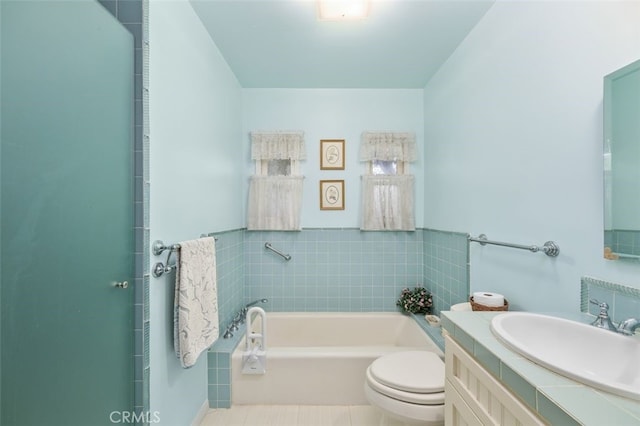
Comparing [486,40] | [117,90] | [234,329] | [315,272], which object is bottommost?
[234,329]

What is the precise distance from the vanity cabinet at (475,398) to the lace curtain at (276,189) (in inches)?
73.4

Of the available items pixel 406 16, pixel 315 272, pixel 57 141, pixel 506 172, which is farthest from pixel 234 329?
pixel 406 16

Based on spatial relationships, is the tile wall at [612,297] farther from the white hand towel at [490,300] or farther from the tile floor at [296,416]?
the tile floor at [296,416]

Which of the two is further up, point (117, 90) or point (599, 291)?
point (117, 90)

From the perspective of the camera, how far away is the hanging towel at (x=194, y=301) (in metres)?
1.43

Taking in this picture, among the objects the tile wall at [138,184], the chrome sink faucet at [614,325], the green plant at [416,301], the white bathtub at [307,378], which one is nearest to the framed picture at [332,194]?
the green plant at [416,301]

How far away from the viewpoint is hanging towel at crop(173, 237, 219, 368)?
143cm

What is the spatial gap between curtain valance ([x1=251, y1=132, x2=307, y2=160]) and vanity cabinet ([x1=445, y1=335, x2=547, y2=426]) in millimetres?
2059

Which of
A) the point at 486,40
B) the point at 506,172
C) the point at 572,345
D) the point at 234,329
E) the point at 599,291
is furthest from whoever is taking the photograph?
the point at 234,329

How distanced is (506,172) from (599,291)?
2.36 feet

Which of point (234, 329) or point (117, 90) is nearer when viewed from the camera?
point (117, 90)

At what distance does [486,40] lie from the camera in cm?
176

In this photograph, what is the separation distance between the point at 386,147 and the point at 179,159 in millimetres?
1846

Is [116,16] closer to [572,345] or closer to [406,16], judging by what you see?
[406,16]
